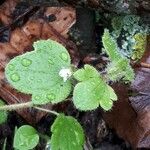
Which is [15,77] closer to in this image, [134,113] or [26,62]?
[26,62]

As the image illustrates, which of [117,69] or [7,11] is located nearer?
[117,69]

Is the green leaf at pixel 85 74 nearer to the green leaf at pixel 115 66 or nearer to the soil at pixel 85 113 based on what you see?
the green leaf at pixel 115 66

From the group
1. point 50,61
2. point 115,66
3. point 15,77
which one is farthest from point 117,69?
point 15,77

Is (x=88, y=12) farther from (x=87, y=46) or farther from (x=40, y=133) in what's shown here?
(x=40, y=133)

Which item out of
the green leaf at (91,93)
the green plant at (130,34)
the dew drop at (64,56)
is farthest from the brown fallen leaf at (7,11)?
the green leaf at (91,93)

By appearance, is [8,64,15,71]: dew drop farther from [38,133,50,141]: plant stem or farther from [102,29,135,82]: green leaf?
[38,133,50,141]: plant stem

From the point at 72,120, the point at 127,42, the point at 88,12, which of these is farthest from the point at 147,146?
the point at 88,12
